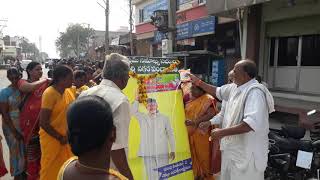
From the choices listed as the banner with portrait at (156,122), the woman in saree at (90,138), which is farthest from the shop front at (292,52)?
the woman in saree at (90,138)

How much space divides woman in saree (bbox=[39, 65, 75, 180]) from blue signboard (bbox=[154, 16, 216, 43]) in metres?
9.87

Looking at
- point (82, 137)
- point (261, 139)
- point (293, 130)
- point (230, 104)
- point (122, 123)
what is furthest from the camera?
point (293, 130)

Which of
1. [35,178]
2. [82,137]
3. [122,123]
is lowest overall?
[35,178]

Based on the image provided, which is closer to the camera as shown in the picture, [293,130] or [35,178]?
[35,178]

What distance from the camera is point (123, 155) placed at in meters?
2.91

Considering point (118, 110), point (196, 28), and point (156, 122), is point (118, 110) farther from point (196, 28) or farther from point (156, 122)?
point (196, 28)

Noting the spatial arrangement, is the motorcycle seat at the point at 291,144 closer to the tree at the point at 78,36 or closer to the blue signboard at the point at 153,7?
the blue signboard at the point at 153,7

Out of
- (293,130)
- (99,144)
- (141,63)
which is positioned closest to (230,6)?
(293,130)

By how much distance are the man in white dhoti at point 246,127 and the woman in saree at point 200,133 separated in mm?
806

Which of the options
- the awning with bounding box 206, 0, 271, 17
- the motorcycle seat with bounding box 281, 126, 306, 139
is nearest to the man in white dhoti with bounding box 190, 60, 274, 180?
the motorcycle seat with bounding box 281, 126, 306, 139

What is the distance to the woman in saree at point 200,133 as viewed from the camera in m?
4.67

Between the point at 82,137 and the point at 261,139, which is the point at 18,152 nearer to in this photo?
the point at 261,139

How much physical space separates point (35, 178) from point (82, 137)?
350 cm

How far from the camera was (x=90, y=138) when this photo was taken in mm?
1533
